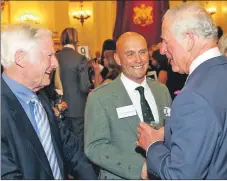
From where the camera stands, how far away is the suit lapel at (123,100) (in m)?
2.28

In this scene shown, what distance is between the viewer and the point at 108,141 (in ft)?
7.38

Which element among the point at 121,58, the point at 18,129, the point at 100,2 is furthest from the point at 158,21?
the point at 18,129

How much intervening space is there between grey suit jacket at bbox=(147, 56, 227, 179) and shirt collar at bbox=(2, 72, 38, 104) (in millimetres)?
671

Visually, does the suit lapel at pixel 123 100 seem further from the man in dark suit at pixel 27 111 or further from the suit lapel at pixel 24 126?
the suit lapel at pixel 24 126

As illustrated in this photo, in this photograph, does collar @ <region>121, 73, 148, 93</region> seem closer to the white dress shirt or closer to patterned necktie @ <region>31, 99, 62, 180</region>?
the white dress shirt

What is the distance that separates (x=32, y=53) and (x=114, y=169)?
0.77 meters

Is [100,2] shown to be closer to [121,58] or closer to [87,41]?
[87,41]

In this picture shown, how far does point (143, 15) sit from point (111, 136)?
38.7 ft

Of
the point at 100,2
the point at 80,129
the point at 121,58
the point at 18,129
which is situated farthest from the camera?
the point at 100,2

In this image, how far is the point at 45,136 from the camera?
187 centimetres

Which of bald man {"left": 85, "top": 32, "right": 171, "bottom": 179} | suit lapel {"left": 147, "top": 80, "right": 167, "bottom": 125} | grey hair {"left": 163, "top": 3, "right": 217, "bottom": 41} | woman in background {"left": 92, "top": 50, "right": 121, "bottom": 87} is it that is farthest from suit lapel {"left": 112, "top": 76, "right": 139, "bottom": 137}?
woman in background {"left": 92, "top": 50, "right": 121, "bottom": 87}

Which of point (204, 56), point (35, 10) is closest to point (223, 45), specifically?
point (204, 56)

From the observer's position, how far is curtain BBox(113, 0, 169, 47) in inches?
526

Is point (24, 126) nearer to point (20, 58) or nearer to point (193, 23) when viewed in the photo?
point (20, 58)
